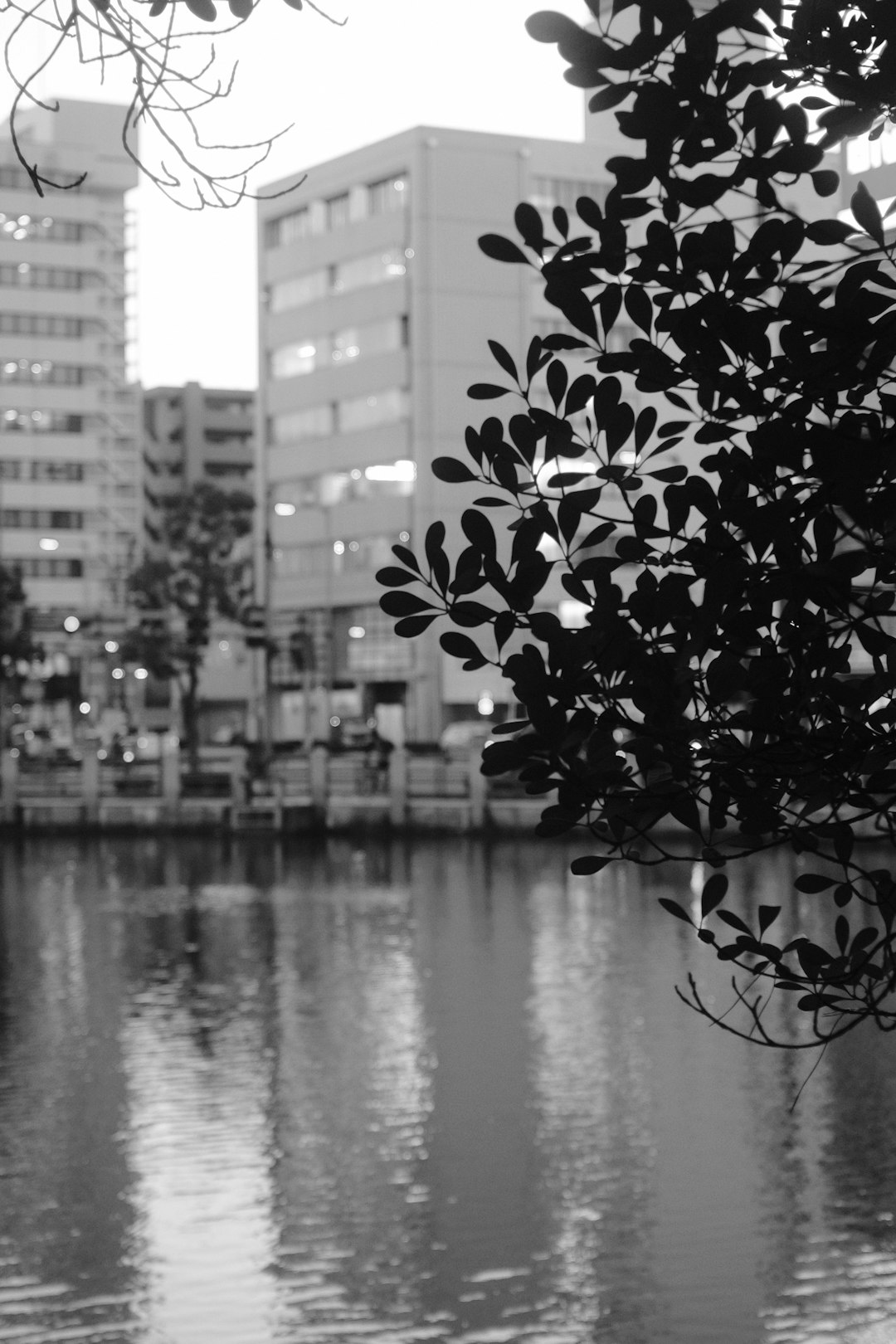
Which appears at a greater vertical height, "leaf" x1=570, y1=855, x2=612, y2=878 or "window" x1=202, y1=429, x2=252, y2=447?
"window" x1=202, y1=429, x2=252, y2=447

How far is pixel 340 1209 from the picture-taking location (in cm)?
858

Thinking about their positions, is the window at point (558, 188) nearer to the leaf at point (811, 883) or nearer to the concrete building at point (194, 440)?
the concrete building at point (194, 440)

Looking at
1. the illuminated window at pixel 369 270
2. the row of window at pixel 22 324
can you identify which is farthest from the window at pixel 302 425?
the row of window at pixel 22 324

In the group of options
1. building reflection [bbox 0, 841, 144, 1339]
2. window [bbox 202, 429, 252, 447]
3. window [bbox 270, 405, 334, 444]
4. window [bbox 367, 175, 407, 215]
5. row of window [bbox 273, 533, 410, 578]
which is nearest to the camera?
building reflection [bbox 0, 841, 144, 1339]

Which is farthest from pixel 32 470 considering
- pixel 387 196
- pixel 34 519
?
pixel 387 196

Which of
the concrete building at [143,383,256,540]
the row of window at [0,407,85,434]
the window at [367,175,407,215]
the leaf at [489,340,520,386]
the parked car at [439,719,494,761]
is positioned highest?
the window at [367,175,407,215]

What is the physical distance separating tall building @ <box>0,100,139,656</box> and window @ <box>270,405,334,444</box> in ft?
41.6

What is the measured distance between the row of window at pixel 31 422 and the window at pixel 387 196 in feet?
69.4

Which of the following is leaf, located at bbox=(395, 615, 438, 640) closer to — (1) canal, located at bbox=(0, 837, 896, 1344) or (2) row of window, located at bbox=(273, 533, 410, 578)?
(1) canal, located at bbox=(0, 837, 896, 1344)

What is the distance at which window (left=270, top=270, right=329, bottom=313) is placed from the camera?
63594 millimetres

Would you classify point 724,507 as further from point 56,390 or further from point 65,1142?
point 56,390

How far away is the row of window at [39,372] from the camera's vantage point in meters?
77.1

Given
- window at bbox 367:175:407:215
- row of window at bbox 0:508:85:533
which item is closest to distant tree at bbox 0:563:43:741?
window at bbox 367:175:407:215

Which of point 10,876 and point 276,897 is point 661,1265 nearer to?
point 276,897
